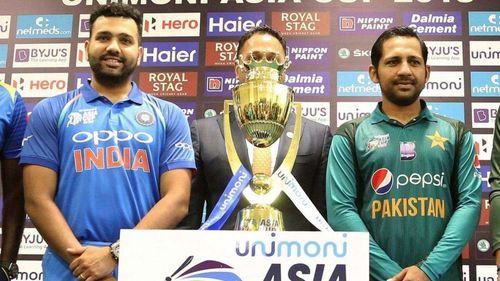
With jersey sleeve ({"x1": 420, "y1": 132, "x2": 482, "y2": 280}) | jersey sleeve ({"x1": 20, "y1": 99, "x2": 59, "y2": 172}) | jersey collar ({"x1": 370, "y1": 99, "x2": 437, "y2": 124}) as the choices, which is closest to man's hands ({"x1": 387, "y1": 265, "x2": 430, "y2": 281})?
jersey sleeve ({"x1": 420, "y1": 132, "x2": 482, "y2": 280})

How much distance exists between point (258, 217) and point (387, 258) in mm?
817

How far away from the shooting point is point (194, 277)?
116 cm

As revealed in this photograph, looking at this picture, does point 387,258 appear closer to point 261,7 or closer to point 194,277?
point 194,277

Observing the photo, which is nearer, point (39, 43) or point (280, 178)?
point (280, 178)

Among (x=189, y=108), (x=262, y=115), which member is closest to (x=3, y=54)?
(x=189, y=108)

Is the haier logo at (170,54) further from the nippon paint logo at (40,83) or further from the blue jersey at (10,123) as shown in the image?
the blue jersey at (10,123)

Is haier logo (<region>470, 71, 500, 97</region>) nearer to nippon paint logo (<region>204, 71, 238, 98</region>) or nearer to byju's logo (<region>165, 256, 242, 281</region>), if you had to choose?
nippon paint logo (<region>204, 71, 238, 98</region>)

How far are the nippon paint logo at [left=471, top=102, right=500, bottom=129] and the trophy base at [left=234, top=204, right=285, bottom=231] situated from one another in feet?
8.08

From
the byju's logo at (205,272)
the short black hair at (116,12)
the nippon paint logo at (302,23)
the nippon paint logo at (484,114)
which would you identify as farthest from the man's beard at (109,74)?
the nippon paint logo at (484,114)

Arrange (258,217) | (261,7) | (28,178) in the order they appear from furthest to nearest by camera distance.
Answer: (261,7) → (28,178) → (258,217)

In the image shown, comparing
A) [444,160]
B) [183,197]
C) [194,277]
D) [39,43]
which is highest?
[39,43]

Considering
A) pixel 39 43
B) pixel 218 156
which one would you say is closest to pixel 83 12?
pixel 39 43

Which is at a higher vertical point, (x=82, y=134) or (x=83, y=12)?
(x=83, y=12)

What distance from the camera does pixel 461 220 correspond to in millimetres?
2018
